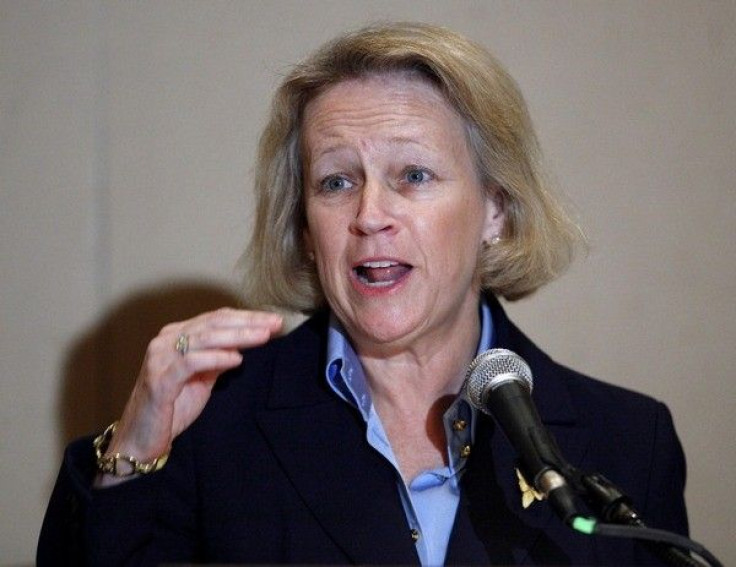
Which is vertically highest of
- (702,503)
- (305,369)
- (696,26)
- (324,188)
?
(696,26)

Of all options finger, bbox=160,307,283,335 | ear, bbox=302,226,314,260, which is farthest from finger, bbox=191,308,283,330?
ear, bbox=302,226,314,260

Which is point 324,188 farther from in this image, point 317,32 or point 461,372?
point 317,32

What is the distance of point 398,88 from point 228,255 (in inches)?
28.9

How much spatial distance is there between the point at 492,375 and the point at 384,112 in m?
0.64

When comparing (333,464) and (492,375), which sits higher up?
(492,375)

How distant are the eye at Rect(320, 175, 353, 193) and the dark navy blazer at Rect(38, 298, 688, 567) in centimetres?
35

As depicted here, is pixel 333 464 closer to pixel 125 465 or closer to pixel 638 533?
pixel 125 465

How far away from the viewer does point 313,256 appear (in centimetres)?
214

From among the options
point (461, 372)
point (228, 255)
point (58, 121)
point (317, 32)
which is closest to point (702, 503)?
point (461, 372)

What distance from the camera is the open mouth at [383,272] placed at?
6.04ft

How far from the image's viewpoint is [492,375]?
1429mm

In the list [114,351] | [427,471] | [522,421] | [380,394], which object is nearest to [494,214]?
[380,394]

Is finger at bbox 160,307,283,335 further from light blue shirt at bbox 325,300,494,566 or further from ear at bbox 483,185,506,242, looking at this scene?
ear at bbox 483,185,506,242

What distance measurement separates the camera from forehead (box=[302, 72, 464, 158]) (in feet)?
6.12
